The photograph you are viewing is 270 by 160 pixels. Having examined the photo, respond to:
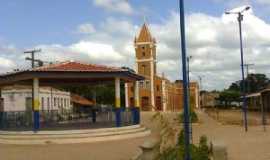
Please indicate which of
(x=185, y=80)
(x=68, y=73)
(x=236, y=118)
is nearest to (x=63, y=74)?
(x=68, y=73)

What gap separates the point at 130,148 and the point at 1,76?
11.9 metres

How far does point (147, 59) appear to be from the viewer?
88.2m

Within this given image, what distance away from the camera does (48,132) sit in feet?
82.6

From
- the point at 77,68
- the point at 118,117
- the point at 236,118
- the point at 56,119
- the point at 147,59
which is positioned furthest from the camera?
the point at 147,59

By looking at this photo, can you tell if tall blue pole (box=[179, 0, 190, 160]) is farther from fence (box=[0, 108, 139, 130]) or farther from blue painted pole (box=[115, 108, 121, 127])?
fence (box=[0, 108, 139, 130])

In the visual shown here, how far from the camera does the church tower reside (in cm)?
8856

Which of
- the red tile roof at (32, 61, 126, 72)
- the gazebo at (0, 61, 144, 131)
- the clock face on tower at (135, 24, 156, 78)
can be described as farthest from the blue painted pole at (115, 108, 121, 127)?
the clock face on tower at (135, 24, 156, 78)

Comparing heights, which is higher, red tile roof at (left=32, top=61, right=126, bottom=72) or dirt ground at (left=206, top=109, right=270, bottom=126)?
red tile roof at (left=32, top=61, right=126, bottom=72)

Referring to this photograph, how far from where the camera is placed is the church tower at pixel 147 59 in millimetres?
88562

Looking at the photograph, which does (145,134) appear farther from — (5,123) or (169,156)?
(169,156)

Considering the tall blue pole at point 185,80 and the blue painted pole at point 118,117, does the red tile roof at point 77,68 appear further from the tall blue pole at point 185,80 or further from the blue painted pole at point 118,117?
the tall blue pole at point 185,80

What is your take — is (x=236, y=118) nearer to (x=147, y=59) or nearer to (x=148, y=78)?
A: (x=147, y=59)

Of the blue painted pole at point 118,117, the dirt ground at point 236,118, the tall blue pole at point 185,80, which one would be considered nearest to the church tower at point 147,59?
Answer: the dirt ground at point 236,118

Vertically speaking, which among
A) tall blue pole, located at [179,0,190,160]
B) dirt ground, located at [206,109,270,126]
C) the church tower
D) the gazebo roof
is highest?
the church tower
